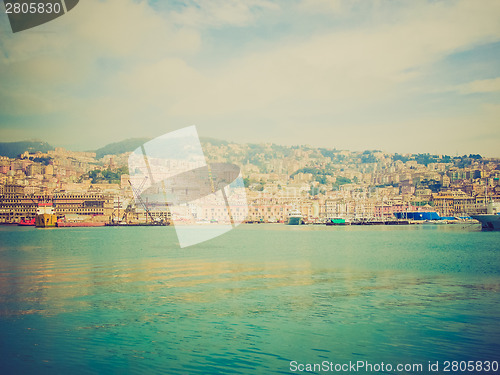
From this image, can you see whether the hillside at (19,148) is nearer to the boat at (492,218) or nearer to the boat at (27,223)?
the boat at (27,223)

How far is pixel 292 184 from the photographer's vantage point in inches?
5655

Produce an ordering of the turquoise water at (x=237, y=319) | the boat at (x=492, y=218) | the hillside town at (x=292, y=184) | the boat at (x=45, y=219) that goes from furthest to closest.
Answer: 1. the hillside town at (x=292, y=184)
2. the boat at (x=45, y=219)
3. the boat at (x=492, y=218)
4. the turquoise water at (x=237, y=319)

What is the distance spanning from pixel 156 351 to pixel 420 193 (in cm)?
11368

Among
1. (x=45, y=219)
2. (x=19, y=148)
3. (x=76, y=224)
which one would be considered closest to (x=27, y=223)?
(x=76, y=224)

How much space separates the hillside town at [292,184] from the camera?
91.1 meters

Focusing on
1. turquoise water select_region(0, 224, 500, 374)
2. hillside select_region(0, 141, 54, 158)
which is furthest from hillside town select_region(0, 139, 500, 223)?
turquoise water select_region(0, 224, 500, 374)

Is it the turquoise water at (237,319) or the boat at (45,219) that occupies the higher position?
the boat at (45,219)

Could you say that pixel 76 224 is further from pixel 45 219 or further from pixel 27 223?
pixel 45 219

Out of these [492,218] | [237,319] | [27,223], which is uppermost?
[27,223]

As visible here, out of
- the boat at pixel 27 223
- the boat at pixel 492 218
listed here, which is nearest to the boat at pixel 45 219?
the boat at pixel 27 223

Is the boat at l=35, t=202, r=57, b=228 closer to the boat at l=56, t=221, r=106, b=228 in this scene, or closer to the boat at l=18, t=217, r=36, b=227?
the boat at l=56, t=221, r=106, b=228

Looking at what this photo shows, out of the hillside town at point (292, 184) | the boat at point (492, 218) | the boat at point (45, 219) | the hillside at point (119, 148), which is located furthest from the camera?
the hillside at point (119, 148)

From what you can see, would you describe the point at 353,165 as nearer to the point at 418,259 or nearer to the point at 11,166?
the point at 11,166

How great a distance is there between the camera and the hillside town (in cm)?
9112
